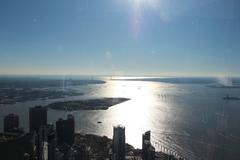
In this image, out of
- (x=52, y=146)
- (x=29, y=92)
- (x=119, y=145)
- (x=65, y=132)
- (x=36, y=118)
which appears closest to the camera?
(x=52, y=146)

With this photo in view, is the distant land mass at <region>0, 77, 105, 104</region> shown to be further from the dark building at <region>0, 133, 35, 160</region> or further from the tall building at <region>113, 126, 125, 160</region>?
the dark building at <region>0, 133, 35, 160</region>

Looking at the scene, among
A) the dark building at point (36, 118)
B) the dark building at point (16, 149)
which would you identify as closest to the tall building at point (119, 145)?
the dark building at point (16, 149)

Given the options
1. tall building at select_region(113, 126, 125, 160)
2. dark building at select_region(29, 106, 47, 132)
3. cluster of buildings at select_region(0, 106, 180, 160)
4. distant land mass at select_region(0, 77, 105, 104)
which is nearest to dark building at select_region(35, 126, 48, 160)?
cluster of buildings at select_region(0, 106, 180, 160)

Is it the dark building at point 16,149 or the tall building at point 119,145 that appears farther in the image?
the tall building at point 119,145

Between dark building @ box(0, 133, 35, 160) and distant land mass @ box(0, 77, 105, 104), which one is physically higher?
dark building @ box(0, 133, 35, 160)

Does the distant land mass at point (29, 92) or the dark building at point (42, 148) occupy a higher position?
the dark building at point (42, 148)

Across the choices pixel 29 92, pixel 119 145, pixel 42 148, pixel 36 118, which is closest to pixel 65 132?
pixel 36 118

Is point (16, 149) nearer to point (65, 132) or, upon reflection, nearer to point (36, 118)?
point (65, 132)

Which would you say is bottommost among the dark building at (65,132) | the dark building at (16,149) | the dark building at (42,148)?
the dark building at (65,132)

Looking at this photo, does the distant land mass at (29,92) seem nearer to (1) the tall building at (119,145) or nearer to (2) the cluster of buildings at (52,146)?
(2) the cluster of buildings at (52,146)

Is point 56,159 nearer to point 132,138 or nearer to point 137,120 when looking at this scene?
point 132,138

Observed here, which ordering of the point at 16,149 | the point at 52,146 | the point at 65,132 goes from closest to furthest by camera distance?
the point at 16,149 → the point at 52,146 → the point at 65,132

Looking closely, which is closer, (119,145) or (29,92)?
(119,145)
